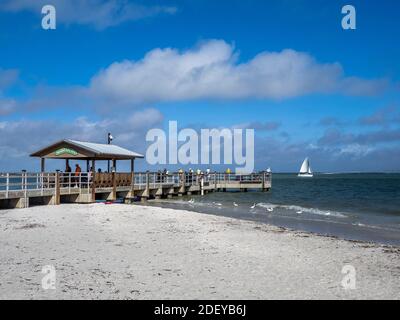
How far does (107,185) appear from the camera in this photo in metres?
26.1

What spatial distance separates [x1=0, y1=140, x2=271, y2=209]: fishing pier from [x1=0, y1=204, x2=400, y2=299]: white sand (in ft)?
17.5

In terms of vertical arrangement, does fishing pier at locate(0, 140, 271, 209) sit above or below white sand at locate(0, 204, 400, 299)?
above

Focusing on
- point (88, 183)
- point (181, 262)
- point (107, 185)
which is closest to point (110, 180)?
point (107, 185)

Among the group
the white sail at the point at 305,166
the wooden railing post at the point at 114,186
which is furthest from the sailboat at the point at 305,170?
the wooden railing post at the point at 114,186

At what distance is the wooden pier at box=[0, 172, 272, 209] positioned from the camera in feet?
64.1

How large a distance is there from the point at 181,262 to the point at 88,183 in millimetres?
15535

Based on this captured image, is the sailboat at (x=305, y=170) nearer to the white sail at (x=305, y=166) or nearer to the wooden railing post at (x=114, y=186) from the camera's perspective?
the white sail at (x=305, y=166)

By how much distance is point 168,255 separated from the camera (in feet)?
31.2

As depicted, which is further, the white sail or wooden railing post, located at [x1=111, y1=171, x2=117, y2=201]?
the white sail

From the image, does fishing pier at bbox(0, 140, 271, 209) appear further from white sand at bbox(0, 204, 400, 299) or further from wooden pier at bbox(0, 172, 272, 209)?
white sand at bbox(0, 204, 400, 299)

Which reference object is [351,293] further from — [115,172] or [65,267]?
[115,172]

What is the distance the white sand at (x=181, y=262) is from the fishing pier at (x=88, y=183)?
5348 millimetres

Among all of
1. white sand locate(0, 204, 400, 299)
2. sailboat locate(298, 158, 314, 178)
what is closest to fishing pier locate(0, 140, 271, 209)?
white sand locate(0, 204, 400, 299)
